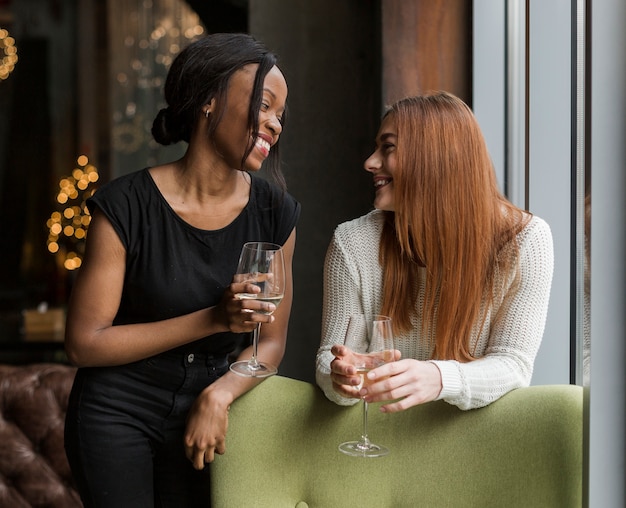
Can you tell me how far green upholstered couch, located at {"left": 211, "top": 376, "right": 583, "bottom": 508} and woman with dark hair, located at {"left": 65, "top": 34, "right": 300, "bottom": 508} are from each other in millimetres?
81

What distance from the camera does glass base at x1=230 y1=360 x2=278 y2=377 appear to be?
4.86 feet

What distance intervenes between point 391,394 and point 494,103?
152cm

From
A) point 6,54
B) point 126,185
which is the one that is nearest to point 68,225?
point 6,54

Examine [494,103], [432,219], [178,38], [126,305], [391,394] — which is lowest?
[391,394]

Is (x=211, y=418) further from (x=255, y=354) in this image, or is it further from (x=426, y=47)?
(x=426, y=47)

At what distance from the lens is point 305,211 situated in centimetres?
357

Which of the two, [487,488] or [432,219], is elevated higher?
[432,219]

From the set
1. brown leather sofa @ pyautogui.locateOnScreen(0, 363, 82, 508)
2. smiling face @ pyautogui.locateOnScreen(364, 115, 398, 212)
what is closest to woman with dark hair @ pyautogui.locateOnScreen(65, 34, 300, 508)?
smiling face @ pyautogui.locateOnScreen(364, 115, 398, 212)

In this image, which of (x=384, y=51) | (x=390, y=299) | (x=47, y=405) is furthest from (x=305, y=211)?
(x=390, y=299)

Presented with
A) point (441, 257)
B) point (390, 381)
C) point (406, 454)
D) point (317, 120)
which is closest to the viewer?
point (390, 381)

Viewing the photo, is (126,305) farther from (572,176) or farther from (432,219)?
(572,176)

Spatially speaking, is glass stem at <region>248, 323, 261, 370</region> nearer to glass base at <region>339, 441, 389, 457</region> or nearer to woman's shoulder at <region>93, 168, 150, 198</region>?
glass base at <region>339, 441, 389, 457</region>

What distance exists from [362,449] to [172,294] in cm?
50

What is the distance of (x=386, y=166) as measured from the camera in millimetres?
1725
